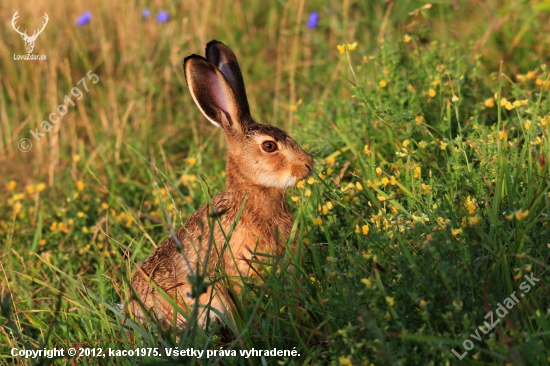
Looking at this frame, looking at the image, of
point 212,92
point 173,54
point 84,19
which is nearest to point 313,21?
point 173,54

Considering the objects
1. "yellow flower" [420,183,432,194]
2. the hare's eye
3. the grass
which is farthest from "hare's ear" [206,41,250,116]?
"yellow flower" [420,183,432,194]

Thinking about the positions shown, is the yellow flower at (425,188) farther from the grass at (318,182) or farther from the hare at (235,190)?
the hare at (235,190)

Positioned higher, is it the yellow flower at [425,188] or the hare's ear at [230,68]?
the hare's ear at [230,68]

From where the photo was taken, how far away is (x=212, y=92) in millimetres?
4395

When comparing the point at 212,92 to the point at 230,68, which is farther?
the point at 230,68

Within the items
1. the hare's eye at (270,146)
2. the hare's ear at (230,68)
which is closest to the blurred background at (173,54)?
the hare's ear at (230,68)

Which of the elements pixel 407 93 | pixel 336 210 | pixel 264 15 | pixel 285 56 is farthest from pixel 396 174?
pixel 264 15

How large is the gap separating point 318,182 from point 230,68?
41.5 inches

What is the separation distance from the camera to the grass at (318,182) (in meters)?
3.04

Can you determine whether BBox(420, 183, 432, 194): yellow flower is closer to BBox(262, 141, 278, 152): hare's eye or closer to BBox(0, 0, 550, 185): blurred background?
BBox(262, 141, 278, 152): hare's eye

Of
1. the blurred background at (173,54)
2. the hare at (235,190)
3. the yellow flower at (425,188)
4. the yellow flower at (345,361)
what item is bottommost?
the yellow flower at (345,361)

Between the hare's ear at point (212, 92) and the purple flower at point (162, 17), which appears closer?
the hare's ear at point (212, 92)

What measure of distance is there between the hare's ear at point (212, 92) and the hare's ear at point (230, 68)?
2.2 inches

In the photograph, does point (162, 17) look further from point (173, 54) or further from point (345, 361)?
point (345, 361)
